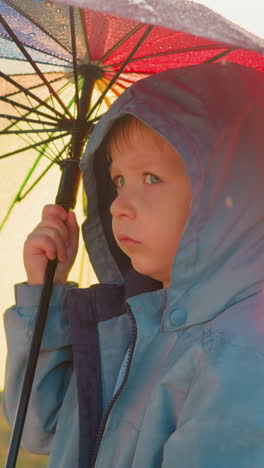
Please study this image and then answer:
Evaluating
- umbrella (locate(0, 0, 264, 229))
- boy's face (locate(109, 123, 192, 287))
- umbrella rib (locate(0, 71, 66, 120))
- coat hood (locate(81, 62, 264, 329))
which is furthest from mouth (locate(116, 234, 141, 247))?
umbrella rib (locate(0, 71, 66, 120))

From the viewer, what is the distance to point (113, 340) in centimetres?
183

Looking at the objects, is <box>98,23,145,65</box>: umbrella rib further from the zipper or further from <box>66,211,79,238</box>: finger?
the zipper

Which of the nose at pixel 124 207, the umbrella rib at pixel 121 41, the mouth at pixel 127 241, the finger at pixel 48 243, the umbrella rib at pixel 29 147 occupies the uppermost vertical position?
the umbrella rib at pixel 121 41

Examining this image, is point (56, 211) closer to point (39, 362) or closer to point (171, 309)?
point (39, 362)

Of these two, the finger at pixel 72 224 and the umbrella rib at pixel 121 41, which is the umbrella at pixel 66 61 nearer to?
the umbrella rib at pixel 121 41

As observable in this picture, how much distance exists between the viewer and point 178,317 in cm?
153

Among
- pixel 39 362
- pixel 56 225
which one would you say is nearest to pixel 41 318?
pixel 39 362

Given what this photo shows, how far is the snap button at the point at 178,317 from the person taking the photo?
1.52 meters

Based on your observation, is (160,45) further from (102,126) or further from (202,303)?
(202,303)

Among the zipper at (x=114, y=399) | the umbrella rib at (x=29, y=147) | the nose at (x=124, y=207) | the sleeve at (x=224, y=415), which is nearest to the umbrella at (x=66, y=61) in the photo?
the umbrella rib at (x=29, y=147)

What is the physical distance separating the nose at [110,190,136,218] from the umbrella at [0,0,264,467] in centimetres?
44

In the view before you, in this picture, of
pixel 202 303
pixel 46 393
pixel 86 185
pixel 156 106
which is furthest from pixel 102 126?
pixel 46 393

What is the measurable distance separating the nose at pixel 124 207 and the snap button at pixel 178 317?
0.28 metres

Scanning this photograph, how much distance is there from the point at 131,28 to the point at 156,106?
0.51 meters
